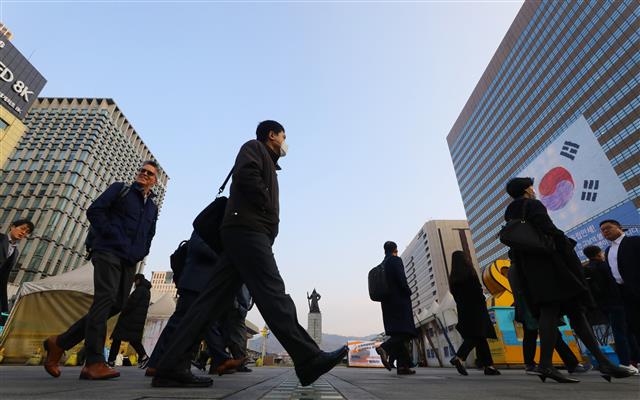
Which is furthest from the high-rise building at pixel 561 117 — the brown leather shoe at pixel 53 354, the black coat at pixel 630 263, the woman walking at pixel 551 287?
the brown leather shoe at pixel 53 354

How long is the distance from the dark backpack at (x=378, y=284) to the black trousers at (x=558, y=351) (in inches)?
70.8

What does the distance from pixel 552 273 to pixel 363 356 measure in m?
13.9

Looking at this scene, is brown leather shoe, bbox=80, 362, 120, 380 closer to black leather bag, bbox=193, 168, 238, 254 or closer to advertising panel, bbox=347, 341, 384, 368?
black leather bag, bbox=193, 168, 238, 254

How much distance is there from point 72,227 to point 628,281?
70.6 m

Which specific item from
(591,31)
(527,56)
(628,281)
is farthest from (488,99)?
(628,281)

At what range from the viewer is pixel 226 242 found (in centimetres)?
189

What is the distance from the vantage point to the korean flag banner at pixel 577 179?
48.7 ft

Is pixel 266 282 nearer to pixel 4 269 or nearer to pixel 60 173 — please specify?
pixel 4 269

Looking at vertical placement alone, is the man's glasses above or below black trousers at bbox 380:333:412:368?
above

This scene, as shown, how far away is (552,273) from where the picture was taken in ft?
8.75

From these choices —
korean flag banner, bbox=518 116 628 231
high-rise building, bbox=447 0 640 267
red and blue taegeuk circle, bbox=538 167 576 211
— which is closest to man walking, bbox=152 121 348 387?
high-rise building, bbox=447 0 640 267

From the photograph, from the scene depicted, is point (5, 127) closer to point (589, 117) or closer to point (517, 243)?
point (517, 243)

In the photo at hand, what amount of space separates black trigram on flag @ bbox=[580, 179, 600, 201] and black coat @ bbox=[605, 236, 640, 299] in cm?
1457

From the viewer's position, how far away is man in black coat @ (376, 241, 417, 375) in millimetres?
4375
